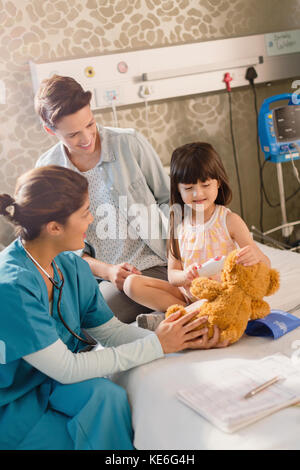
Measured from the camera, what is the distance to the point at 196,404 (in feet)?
3.63

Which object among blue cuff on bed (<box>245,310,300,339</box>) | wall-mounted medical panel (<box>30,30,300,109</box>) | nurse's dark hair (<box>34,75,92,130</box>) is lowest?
blue cuff on bed (<box>245,310,300,339</box>)

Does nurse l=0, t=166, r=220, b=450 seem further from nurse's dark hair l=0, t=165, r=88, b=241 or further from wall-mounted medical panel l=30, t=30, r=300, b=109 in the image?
wall-mounted medical panel l=30, t=30, r=300, b=109

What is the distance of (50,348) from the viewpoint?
3.96 feet

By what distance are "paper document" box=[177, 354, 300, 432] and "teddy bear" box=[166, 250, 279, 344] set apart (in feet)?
0.42

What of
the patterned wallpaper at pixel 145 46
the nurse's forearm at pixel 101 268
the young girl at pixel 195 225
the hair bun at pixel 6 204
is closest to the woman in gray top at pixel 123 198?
the nurse's forearm at pixel 101 268

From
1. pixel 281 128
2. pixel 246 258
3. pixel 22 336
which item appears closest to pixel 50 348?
pixel 22 336

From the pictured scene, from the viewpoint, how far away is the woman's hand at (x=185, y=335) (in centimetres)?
133

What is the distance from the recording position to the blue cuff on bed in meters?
1.39

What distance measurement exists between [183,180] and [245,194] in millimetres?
1354

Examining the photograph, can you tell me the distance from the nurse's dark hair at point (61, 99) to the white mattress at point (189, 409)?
869 mm

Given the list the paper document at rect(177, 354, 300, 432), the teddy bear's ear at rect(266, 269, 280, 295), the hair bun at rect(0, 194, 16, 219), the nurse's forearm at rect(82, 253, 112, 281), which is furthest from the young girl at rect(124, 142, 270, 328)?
the hair bun at rect(0, 194, 16, 219)

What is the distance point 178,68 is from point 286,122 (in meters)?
0.62

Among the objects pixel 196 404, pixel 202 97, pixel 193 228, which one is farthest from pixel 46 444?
pixel 202 97
